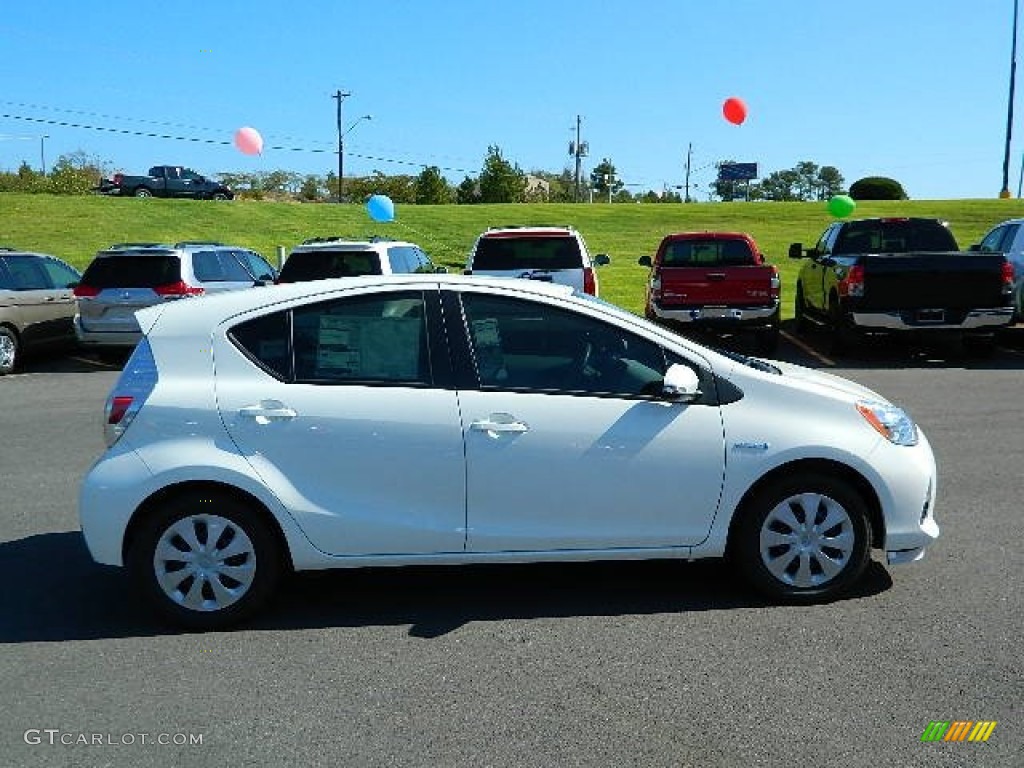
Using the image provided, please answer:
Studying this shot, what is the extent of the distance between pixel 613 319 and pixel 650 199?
105m

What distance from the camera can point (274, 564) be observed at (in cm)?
472

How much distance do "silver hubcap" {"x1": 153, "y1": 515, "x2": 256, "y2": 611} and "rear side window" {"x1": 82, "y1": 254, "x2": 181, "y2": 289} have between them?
34.3ft

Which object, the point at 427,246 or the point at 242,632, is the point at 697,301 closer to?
the point at 242,632

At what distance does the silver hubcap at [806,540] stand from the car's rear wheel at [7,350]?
12.5m

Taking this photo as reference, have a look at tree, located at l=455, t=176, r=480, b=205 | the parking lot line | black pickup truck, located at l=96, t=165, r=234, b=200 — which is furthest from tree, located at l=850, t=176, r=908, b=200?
the parking lot line

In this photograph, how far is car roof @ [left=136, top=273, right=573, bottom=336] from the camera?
486 centimetres

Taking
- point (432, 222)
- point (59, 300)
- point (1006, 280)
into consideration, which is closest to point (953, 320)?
point (1006, 280)

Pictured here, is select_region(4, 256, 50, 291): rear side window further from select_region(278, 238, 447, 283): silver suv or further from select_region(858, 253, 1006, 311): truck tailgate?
select_region(858, 253, 1006, 311): truck tailgate

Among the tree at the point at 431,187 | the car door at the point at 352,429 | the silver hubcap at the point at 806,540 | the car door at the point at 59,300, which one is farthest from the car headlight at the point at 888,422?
the tree at the point at 431,187

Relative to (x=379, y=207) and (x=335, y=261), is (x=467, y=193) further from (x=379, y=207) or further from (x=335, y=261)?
(x=335, y=261)

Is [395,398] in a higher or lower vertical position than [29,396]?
higher

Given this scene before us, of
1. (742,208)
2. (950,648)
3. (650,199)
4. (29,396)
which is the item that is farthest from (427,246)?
(650,199)

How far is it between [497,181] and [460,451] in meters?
75.5

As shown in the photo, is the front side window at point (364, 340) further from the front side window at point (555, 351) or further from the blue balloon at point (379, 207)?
the blue balloon at point (379, 207)
